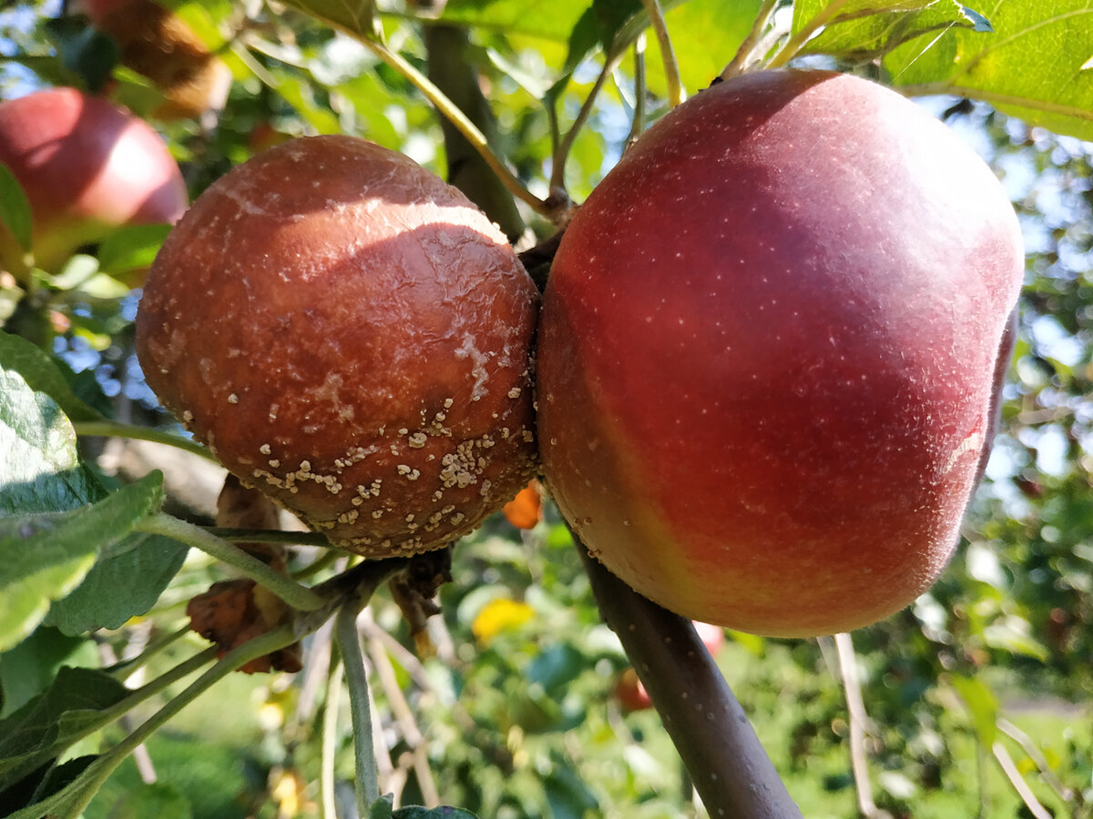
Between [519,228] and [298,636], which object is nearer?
[298,636]

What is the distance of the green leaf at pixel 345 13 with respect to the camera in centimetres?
67

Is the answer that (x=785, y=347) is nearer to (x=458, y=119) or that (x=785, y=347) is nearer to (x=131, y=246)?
(x=458, y=119)

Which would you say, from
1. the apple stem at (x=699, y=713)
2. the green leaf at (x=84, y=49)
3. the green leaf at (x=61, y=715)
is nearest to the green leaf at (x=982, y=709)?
the apple stem at (x=699, y=713)

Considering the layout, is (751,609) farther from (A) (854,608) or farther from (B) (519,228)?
(B) (519,228)

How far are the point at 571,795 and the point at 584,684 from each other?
156 cm

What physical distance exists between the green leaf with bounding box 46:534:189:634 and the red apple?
0.68 m

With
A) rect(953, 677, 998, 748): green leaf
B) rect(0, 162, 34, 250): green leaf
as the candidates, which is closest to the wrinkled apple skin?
rect(0, 162, 34, 250): green leaf

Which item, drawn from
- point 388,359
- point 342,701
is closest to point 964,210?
point 388,359

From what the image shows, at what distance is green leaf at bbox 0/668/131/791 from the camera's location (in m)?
0.61

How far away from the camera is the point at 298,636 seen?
622 millimetres

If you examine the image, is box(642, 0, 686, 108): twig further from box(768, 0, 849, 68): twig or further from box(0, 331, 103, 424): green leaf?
box(0, 331, 103, 424): green leaf

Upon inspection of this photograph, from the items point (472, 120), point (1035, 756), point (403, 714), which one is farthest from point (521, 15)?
point (1035, 756)

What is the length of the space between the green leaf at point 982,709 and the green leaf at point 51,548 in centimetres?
159

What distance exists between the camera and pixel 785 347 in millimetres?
439
